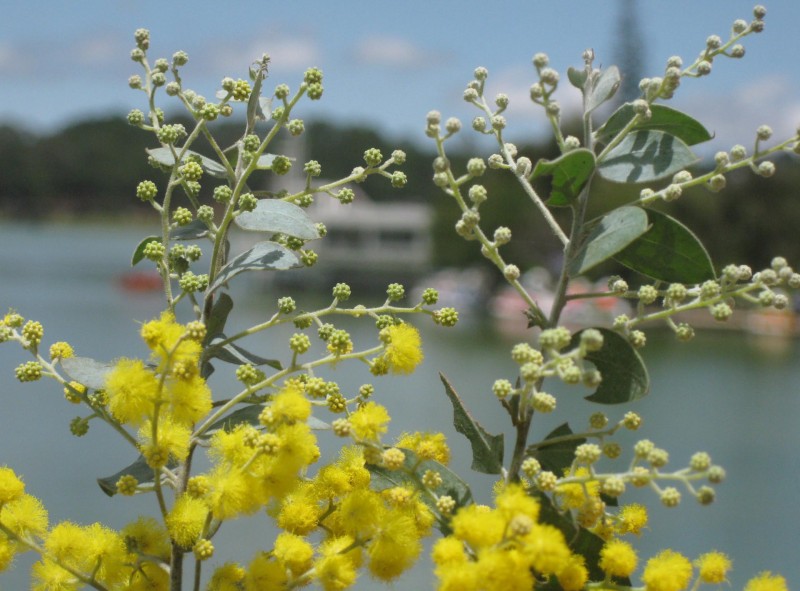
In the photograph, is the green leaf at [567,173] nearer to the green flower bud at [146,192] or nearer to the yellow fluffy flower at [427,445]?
the yellow fluffy flower at [427,445]

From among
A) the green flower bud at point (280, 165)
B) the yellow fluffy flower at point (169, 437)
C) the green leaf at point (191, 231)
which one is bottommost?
the yellow fluffy flower at point (169, 437)

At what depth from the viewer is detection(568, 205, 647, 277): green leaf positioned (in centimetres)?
48

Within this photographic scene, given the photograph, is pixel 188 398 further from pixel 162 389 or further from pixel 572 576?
pixel 572 576

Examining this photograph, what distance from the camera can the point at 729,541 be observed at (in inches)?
232

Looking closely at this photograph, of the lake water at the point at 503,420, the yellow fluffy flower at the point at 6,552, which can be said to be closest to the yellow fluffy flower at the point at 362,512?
the yellow fluffy flower at the point at 6,552

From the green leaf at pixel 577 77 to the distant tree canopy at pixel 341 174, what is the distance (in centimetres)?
1441

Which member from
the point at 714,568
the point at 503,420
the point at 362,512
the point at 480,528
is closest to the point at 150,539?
the point at 362,512

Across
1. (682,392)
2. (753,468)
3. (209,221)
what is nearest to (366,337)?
(682,392)

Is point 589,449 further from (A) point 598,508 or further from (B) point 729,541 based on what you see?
(B) point 729,541

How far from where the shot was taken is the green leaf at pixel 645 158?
521mm

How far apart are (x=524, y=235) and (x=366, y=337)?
4.80 m

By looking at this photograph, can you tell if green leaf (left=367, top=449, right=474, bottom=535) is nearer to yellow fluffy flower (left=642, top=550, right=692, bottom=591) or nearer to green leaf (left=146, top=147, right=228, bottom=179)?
yellow fluffy flower (left=642, top=550, right=692, bottom=591)

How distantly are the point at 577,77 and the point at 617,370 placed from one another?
20cm

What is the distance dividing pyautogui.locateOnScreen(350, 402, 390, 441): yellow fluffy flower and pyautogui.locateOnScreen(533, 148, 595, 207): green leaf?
172mm
